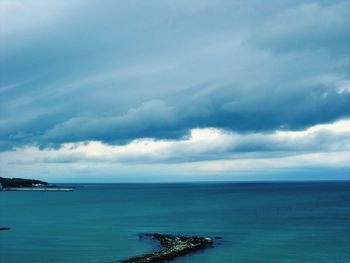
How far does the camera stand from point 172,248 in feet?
198

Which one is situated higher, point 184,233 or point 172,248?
point 172,248

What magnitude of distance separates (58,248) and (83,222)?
119ft

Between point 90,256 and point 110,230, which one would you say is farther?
point 110,230

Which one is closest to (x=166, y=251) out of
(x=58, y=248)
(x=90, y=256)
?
(x=90, y=256)

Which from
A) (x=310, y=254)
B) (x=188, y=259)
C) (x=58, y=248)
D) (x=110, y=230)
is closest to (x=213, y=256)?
(x=188, y=259)

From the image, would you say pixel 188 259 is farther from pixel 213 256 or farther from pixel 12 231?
pixel 12 231

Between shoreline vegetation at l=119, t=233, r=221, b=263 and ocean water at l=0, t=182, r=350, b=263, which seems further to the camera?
ocean water at l=0, t=182, r=350, b=263

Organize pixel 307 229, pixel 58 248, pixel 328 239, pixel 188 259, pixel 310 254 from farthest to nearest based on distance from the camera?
pixel 307 229 < pixel 328 239 < pixel 58 248 < pixel 310 254 < pixel 188 259

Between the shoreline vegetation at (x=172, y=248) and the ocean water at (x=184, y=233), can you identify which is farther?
the ocean water at (x=184, y=233)

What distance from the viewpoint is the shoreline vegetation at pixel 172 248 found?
177 ft

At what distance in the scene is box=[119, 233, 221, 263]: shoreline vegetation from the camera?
54.0m

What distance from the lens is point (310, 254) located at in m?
59.7

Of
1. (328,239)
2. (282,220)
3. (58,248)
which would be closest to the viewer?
(58,248)

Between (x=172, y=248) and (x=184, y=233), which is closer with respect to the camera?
(x=172, y=248)
